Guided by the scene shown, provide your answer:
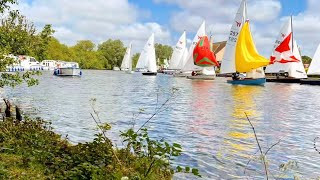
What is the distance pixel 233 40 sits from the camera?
70.6 m

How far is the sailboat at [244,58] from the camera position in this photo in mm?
62438

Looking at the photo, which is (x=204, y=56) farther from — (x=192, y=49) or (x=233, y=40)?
(x=233, y=40)

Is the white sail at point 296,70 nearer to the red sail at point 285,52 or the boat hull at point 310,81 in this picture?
the red sail at point 285,52

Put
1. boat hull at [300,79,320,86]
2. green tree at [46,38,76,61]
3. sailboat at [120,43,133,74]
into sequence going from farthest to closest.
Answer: green tree at [46,38,76,61], sailboat at [120,43,133,74], boat hull at [300,79,320,86]

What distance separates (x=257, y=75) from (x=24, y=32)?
54.5 meters

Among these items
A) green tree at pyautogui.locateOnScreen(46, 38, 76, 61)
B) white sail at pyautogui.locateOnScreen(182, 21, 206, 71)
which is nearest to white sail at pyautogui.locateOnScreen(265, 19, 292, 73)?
white sail at pyautogui.locateOnScreen(182, 21, 206, 71)

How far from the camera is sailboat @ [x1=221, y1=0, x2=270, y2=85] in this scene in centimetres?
6244

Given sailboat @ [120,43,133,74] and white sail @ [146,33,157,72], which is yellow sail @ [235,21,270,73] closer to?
white sail @ [146,33,157,72]

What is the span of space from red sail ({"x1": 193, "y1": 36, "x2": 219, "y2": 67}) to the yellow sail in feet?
52.6

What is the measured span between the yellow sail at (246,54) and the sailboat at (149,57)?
159 feet

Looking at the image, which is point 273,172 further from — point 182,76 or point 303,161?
point 182,76

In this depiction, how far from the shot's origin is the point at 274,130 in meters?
19.9

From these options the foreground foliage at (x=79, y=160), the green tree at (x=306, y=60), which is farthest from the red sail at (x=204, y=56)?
the green tree at (x=306, y=60)

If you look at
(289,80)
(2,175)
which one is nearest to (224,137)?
(2,175)
